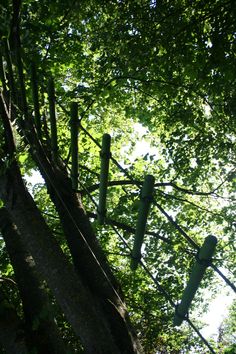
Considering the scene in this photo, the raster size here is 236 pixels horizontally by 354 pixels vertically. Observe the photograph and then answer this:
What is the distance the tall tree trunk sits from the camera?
154 inches

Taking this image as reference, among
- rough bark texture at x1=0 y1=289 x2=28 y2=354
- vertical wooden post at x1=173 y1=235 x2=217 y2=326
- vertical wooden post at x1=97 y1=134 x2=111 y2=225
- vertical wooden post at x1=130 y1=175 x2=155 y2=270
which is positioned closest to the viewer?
vertical wooden post at x1=173 y1=235 x2=217 y2=326

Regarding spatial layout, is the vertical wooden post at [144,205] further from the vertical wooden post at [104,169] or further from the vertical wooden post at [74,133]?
the vertical wooden post at [74,133]

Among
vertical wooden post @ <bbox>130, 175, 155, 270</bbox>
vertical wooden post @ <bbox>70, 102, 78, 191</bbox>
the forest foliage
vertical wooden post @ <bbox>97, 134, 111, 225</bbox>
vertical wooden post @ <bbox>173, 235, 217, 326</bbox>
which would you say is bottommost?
vertical wooden post @ <bbox>173, 235, 217, 326</bbox>

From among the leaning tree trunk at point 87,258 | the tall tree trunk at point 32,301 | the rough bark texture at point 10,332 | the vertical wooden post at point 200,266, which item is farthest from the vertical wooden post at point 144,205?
the rough bark texture at point 10,332

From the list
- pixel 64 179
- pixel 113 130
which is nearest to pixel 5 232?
pixel 64 179

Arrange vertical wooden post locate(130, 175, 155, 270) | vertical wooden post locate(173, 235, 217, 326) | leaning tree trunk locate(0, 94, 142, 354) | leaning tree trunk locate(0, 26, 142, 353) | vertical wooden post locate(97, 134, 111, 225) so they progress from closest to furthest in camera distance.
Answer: vertical wooden post locate(173, 235, 217, 326), vertical wooden post locate(130, 175, 155, 270), vertical wooden post locate(97, 134, 111, 225), leaning tree trunk locate(0, 94, 142, 354), leaning tree trunk locate(0, 26, 142, 353)

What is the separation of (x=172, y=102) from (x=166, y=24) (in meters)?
2.17

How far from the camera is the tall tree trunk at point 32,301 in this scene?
12.9 feet

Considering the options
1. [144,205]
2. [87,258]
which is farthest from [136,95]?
[144,205]

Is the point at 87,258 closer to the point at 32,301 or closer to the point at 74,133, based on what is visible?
the point at 32,301

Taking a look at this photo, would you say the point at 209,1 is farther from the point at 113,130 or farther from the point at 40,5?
the point at 113,130

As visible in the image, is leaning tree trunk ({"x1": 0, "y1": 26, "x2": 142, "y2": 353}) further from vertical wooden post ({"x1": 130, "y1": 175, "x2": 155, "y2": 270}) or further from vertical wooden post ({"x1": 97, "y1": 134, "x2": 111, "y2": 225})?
vertical wooden post ({"x1": 130, "y1": 175, "x2": 155, "y2": 270})

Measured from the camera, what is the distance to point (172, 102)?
7.42m

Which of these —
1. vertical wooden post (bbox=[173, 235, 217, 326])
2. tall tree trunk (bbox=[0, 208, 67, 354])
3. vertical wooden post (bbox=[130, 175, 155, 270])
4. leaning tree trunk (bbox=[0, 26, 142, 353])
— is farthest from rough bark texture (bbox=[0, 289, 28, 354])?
vertical wooden post (bbox=[173, 235, 217, 326])
